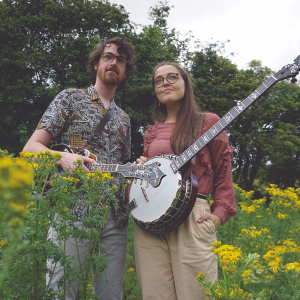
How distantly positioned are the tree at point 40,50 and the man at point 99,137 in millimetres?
9405

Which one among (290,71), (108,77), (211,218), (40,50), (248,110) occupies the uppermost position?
(40,50)

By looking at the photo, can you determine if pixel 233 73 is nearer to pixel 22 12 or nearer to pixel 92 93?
pixel 22 12

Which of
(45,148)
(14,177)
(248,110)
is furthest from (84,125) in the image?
(248,110)

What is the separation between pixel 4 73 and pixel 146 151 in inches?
483

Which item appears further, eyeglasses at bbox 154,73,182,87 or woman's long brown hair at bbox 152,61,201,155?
eyeglasses at bbox 154,73,182,87

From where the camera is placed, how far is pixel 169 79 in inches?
92.4

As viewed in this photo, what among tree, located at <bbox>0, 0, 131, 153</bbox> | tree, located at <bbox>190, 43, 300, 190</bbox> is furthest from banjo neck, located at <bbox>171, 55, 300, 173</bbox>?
tree, located at <bbox>190, 43, 300, 190</bbox>

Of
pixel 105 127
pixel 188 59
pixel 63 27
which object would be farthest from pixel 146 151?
pixel 188 59

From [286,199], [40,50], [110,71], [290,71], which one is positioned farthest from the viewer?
[40,50]

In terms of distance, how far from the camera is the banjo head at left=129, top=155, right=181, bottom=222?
1.90 meters

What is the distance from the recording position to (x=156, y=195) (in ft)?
6.59

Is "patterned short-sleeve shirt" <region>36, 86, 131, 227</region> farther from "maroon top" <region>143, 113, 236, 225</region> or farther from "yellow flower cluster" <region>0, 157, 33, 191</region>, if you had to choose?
"yellow flower cluster" <region>0, 157, 33, 191</region>

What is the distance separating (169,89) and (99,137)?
771 mm

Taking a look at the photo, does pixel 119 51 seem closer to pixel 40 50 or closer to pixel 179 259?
pixel 179 259
